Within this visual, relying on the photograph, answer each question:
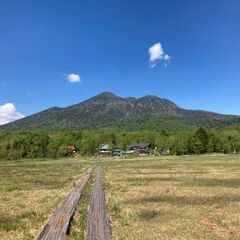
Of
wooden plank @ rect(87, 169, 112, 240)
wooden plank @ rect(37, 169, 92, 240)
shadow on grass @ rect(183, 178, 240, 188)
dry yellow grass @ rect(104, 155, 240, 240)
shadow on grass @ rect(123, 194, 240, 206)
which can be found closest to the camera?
wooden plank @ rect(37, 169, 92, 240)

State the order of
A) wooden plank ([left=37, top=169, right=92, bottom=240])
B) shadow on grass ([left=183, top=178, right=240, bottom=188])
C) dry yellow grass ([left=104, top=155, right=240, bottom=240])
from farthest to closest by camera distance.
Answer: shadow on grass ([left=183, top=178, right=240, bottom=188]), dry yellow grass ([left=104, top=155, right=240, bottom=240]), wooden plank ([left=37, top=169, right=92, bottom=240])

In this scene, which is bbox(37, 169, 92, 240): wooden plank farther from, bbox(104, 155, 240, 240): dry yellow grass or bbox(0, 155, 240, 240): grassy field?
bbox(104, 155, 240, 240): dry yellow grass

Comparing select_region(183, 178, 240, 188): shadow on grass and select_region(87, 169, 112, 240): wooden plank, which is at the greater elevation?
select_region(183, 178, 240, 188): shadow on grass

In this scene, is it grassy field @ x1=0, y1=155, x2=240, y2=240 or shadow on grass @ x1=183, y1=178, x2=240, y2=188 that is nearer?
grassy field @ x1=0, y1=155, x2=240, y2=240

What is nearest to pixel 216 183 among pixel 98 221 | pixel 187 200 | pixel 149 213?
pixel 187 200

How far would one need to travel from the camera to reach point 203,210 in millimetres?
31719

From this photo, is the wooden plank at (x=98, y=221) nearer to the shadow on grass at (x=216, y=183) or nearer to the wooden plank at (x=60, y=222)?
the wooden plank at (x=60, y=222)

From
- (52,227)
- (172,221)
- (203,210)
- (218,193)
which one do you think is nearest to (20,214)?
(52,227)

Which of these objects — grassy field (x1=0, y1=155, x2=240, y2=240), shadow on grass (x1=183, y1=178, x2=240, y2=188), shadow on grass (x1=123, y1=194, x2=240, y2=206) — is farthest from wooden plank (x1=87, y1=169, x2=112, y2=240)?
shadow on grass (x1=183, y1=178, x2=240, y2=188)

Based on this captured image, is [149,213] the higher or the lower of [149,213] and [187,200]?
the lower

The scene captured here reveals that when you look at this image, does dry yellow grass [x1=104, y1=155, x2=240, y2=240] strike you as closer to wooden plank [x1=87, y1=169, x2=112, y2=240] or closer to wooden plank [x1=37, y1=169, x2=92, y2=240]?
wooden plank [x1=87, y1=169, x2=112, y2=240]

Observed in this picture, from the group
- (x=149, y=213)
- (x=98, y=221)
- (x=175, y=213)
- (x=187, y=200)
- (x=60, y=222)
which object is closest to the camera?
(x=60, y=222)

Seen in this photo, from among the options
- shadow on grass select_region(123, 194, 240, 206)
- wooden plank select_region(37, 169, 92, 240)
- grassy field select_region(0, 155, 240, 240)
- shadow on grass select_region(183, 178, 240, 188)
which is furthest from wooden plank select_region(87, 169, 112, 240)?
shadow on grass select_region(183, 178, 240, 188)

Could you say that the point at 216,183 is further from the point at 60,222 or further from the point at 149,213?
the point at 60,222
